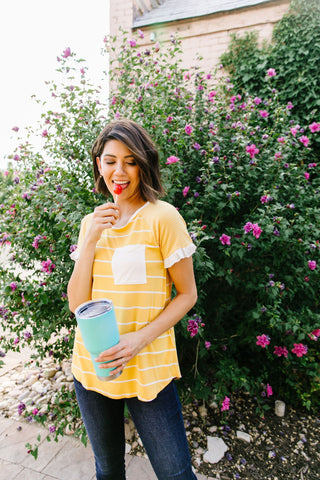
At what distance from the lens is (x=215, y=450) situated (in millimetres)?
2070

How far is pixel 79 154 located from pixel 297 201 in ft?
6.01

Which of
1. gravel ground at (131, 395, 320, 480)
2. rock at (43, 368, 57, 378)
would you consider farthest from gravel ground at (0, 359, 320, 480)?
rock at (43, 368, 57, 378)

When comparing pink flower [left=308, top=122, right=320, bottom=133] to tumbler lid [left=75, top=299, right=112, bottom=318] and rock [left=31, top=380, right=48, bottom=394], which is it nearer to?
tumbler lid [left=75, top=299, right=112, bottom=318]

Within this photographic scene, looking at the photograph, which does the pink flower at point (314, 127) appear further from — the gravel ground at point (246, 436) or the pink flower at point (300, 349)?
the gravel ground at point (246, 436)

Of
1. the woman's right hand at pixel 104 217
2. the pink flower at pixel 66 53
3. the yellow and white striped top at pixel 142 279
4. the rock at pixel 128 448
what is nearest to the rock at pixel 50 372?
the rock at pixel 128 448

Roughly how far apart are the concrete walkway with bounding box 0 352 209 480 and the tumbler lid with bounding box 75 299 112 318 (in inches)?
60.1

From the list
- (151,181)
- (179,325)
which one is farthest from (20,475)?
(151,181)

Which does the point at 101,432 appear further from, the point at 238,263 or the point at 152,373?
the point at 238,263

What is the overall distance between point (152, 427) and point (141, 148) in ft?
3.43

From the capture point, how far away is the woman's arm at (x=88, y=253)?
106 cm

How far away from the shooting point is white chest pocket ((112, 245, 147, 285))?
1.07 metres

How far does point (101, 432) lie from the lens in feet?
3.92

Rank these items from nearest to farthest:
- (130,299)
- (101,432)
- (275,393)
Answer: (130,299)
(101,432)
(275,393)

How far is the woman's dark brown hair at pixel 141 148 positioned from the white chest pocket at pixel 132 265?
0.73ft
